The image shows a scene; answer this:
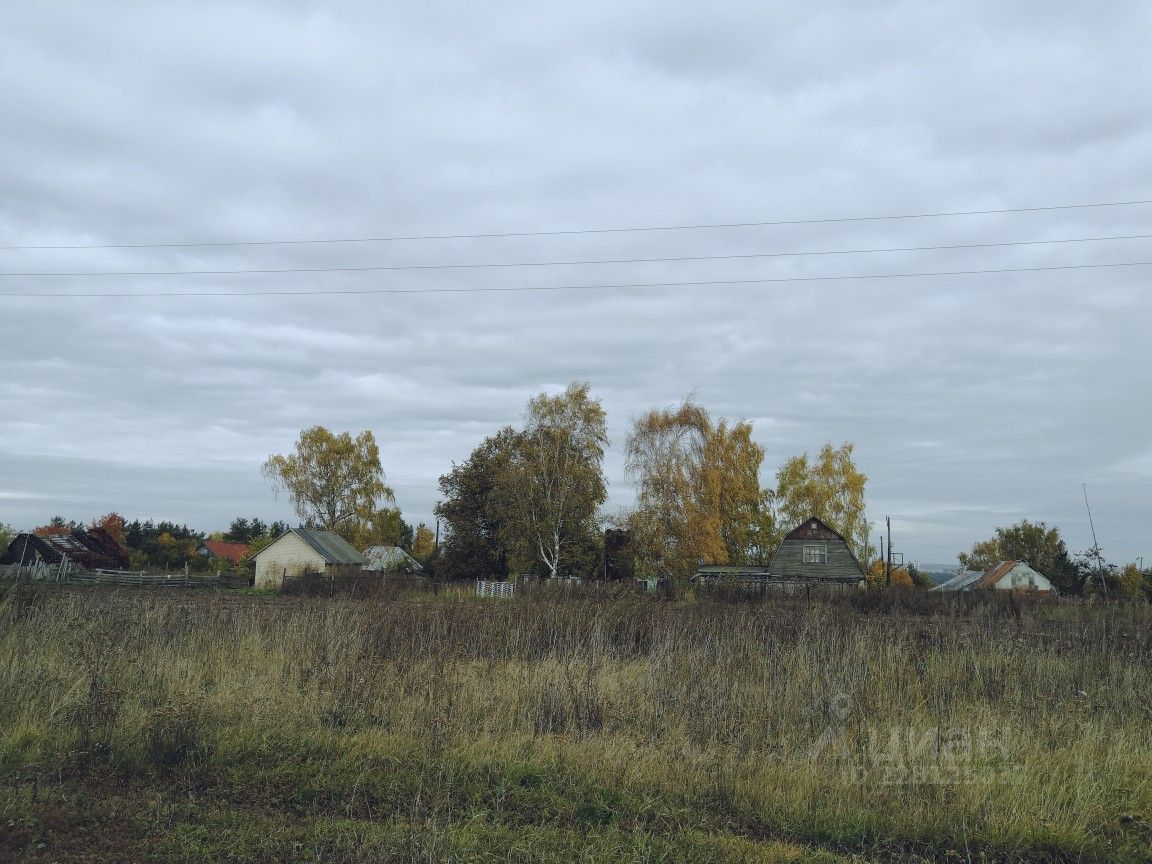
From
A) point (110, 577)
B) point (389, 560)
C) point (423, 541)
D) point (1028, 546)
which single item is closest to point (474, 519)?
Answer: point (389, 560)

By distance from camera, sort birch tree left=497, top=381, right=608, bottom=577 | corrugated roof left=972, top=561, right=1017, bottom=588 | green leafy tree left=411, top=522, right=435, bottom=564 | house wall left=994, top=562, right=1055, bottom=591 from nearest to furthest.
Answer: birch tree left=497, top=381, right=608, bottom=577 < corrugated roof left=972, top=561, right=1017, bottom=588 < house wall left=994, top=562, right=1055, bottom=591 < green leafy tree left=411, top=522, right=435, bottom=564

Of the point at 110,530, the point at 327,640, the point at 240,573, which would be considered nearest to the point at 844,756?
the point at 327,640

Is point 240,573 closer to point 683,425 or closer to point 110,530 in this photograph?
point 110,530

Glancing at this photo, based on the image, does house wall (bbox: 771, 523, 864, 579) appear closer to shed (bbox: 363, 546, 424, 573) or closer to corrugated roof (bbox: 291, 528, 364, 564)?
shed (bbox: 363, 546, 424, 573)

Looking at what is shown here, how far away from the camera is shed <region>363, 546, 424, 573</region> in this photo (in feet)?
198

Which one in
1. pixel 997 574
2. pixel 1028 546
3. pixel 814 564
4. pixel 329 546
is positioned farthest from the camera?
pixel 1028 546

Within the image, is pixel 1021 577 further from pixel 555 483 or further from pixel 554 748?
pixel 554 748

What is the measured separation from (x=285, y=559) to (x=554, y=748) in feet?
Answer: 180

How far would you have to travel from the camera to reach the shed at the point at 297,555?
184ft

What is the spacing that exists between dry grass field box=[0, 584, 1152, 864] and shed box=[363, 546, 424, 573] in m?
49.3

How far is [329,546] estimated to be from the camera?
2290 inches

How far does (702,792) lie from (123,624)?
9289mm

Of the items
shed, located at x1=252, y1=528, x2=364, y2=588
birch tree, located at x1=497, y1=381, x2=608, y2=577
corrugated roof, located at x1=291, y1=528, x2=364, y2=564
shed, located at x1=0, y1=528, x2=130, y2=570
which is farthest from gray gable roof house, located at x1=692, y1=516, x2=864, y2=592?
shed, located at x1=0, y1=528, x2=130, y2=570

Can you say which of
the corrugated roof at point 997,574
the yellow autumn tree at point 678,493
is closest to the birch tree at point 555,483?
the yellow autumn tree at point 678,493
